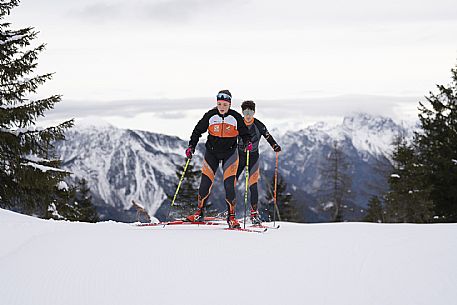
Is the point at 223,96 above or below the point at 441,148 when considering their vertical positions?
above

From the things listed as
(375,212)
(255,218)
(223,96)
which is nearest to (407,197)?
(375,212)

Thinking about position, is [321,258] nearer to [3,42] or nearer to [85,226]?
[85,226]

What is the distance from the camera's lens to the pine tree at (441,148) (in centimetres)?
2086

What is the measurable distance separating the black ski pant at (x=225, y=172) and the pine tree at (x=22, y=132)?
737cm

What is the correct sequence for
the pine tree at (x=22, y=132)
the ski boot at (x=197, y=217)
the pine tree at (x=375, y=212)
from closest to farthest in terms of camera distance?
the ski boot at (x=197, y=217)
the pine tree at (x=22, y=132)
the pine tree at (x=375, y=212)

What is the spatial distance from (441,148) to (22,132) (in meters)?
18.0

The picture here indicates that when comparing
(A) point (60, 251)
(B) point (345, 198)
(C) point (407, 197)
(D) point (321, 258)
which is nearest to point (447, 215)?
(C) point (407, 197)

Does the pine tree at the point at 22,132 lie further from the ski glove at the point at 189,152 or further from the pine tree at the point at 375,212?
the pine tree at the point at 375,212

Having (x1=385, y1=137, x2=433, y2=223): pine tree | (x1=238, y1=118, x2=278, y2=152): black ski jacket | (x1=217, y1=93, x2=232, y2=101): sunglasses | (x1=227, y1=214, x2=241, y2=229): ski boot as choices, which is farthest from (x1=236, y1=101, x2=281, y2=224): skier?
(x1=385, y1=137, x2=433, y2=223): pine tree

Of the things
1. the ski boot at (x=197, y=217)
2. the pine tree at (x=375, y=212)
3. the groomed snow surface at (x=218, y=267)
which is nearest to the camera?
the groomed snow surface at (x=218, y=267)

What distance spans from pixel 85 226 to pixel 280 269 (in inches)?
122

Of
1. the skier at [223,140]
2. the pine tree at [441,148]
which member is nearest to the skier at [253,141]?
the skier at [223,140]

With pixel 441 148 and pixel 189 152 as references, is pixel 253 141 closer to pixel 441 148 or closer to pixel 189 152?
pixel 189 152

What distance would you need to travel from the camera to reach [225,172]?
818 centimetres
